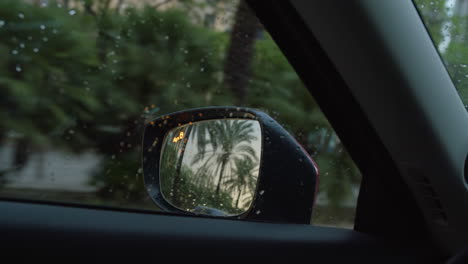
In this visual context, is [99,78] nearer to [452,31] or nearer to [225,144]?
[225,144]

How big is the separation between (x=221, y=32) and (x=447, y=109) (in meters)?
1.50

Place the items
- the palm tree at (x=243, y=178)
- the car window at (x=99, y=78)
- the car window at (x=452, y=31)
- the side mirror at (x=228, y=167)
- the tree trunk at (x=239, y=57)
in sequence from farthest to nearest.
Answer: the car window at (x=99, y=78)
the tree trunk at (x=239, y=57)
the palm tree at (x=243, y=178)
the side mirror at (x=228, y=167)
the car window at (x=452, y=31)

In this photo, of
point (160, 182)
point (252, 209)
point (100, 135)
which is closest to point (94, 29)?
point (100, 135)

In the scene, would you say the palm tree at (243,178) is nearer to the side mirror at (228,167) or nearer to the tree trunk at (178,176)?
the side mirror at (228,167)

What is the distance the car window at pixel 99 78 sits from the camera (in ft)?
9.63

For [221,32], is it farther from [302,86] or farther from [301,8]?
[301,8]

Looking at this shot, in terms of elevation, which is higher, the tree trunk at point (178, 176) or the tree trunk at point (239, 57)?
the tree trunk at point (239, 57)

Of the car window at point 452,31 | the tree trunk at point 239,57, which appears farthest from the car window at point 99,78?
the car window at point 452,31

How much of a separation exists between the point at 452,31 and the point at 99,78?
209cm

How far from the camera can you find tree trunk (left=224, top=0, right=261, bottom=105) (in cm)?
271

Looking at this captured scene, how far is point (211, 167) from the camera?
2.31m

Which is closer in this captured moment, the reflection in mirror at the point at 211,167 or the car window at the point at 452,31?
the car window at the point at 452,31

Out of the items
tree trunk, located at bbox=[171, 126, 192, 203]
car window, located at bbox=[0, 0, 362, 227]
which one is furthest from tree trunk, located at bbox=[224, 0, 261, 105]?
tree trunk, located at bbox=[171, 126, 192, 203]

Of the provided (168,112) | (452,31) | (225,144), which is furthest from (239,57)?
(452,31)
